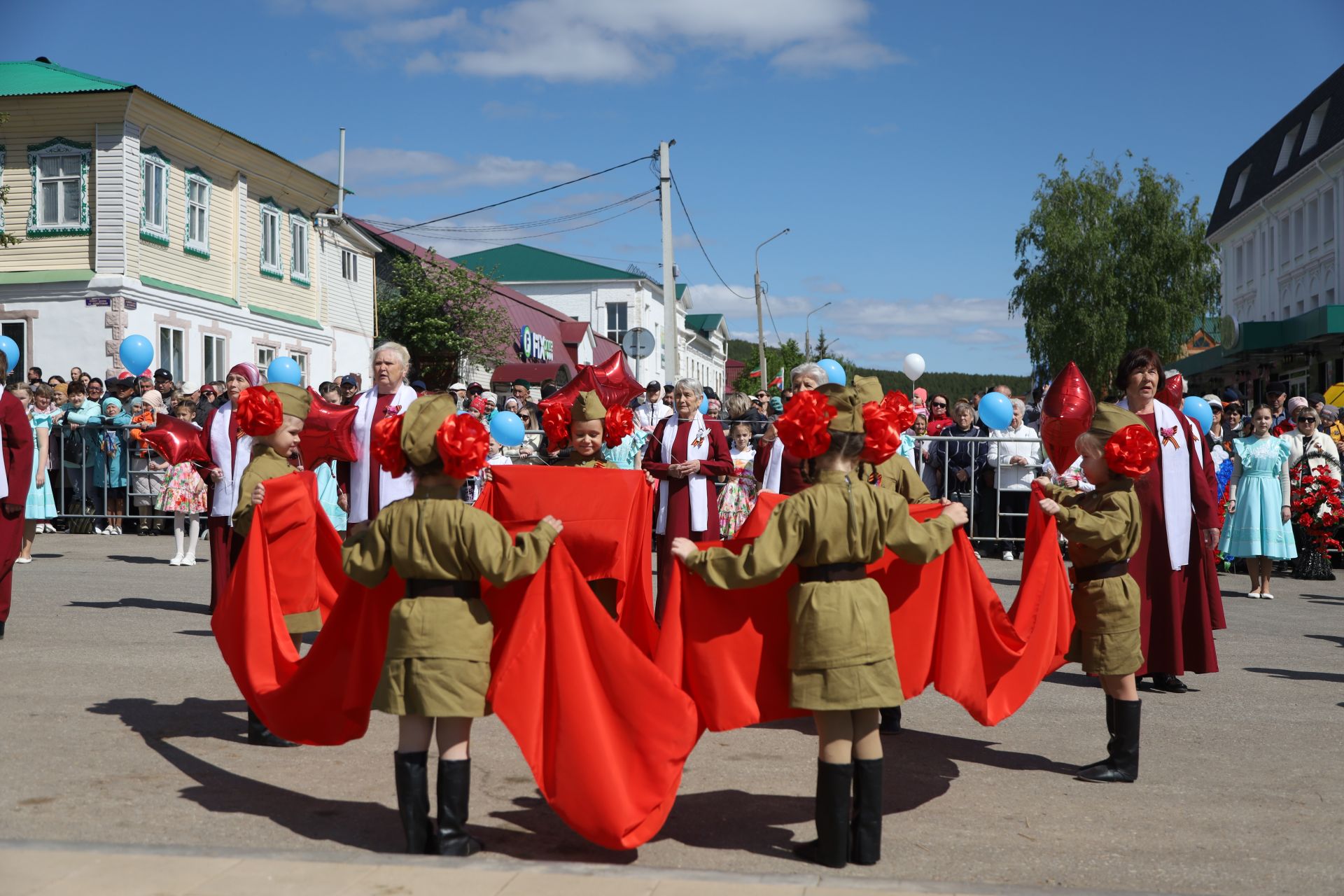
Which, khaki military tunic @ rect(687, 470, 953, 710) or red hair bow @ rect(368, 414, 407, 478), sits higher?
red hair bow @ rect(368, 414, 407, 478)

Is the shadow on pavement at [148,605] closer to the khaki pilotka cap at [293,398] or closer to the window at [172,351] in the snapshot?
the khaki pilotka cap at [293,398]

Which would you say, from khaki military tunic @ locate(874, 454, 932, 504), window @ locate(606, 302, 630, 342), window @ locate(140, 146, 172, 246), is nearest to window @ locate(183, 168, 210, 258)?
window @ locate(140, 146, 172, 246)

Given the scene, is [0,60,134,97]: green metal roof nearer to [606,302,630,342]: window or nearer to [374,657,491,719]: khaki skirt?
[374,657,491,719]: khaki skirt

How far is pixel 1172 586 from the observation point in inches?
314

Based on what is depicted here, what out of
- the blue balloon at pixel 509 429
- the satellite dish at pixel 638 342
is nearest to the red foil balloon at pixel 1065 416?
the blue balloon at pixel 509 429

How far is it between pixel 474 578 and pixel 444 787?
0.78m

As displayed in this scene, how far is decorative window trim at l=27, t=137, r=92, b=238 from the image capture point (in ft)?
82.1

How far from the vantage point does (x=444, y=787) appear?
4738 millimetres

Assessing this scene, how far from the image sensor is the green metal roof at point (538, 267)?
2913 inches

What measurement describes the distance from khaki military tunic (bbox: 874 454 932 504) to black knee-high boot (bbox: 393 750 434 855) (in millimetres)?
3323

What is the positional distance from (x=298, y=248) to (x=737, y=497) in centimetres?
2295

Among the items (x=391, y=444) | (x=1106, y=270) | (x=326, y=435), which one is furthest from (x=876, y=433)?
(x=1106, y=270)

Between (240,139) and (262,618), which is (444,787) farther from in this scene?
(240,139)

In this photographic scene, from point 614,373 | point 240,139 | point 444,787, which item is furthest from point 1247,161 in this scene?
point 444,787
